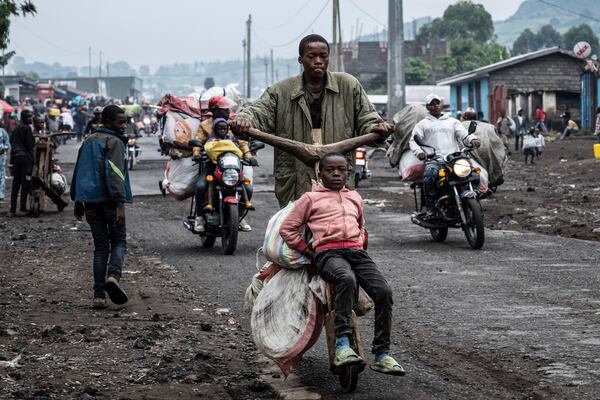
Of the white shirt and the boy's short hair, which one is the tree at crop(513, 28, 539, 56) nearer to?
the white shirt

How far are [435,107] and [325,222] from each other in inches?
316

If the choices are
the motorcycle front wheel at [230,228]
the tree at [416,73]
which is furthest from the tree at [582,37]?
the motorcycle front wheel at [230,228]

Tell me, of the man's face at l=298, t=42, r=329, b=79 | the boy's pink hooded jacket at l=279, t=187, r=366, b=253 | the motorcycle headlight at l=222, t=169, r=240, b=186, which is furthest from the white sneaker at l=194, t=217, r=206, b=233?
the boy's pink hooded jacket at l=279, t=187, r=366, b=253

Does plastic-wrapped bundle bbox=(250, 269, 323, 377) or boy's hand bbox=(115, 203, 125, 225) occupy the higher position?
boy's hand bbox=(115, 203, 125, 225)

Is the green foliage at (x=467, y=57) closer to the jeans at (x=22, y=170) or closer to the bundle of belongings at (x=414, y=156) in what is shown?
the jeans at (x=22, y=170)

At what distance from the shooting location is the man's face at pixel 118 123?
9758 millimetres

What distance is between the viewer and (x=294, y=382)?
21.6 feet

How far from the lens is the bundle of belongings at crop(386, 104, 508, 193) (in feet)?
49.1

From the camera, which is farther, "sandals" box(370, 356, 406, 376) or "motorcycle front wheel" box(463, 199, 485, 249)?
"motorcycle front wheel" box(463, 199, 485, 249)

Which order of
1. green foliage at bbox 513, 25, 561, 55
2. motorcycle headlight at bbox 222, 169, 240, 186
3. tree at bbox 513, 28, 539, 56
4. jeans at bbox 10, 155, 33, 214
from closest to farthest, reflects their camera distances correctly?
motorcycle headlight at bbox 222, 169, 240, 186 < jeans at bbox 10, 155, 33, 214 < tree at bbox 513, 28, 539, 56 < green foliage at bbox 513, 25, 561, 55

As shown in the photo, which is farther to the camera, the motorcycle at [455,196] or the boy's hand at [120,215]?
the motorcycle at [455,196]

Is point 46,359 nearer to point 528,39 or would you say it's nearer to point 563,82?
point 563,82

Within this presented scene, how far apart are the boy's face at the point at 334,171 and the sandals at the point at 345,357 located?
972 mm

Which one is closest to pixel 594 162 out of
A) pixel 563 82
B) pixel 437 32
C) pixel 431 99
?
pixel 431 99
